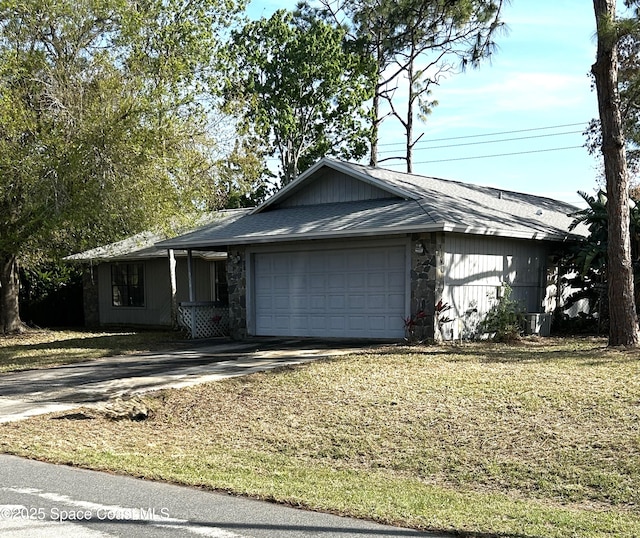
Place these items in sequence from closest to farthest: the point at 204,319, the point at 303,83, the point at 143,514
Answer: the point at 143,514
the point at 204,319
the point at 303,83

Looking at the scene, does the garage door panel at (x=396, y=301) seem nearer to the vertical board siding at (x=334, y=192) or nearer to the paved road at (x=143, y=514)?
the vertical board siding at (x=334, y=192)

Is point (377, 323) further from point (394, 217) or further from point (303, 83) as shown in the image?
point (303, 83)

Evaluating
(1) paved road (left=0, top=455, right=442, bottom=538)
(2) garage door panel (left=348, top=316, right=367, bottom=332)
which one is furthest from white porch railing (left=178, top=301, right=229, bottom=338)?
(1) paved road (left=0, top=455, right=442, bottom=538)

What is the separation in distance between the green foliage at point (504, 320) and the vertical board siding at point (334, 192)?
138 inches

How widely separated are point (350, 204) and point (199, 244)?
377 cm

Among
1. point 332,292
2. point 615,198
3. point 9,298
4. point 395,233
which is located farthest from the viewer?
point 9,298

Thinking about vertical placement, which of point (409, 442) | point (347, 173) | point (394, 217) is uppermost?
point (347, 173)

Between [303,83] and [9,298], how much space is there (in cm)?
2202

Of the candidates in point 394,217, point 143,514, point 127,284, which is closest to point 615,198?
point 394,217

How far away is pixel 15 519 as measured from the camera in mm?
5531

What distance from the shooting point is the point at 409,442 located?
27.7 ft

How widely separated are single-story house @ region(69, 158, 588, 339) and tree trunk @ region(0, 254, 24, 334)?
592 cm

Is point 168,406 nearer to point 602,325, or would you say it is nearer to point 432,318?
point 432,318

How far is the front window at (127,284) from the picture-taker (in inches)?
1029
